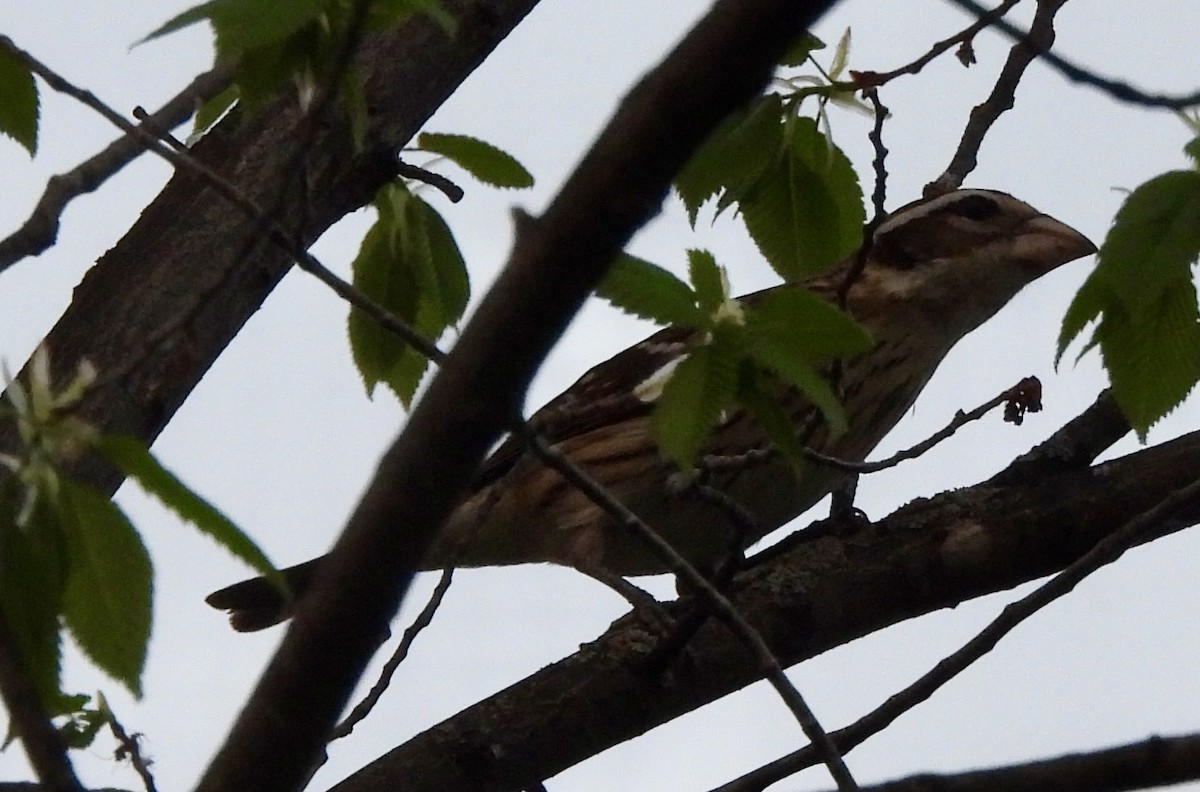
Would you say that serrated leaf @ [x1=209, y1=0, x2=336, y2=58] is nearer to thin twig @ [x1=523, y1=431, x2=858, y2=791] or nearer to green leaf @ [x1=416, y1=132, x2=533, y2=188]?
thin twig @ [x1=523, y1=431, x2=858, y2=791]

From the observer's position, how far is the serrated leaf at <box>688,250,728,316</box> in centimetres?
262

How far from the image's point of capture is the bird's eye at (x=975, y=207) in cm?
636

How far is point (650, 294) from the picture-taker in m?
2.55

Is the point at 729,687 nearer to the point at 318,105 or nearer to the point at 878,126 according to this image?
the point at 878,126

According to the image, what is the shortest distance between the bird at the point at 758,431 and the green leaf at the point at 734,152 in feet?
6.19

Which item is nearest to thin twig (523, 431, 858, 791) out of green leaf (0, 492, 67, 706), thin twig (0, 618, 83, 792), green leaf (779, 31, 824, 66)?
green leaf (0, 492, 67, 706)

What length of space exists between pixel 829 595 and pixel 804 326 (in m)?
1.64

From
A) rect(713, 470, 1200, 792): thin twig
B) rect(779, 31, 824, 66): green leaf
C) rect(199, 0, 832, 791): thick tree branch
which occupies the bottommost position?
rect(713, 470, 1200, 792): thin twig

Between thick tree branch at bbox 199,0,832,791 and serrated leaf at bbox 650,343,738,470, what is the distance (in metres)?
0.67

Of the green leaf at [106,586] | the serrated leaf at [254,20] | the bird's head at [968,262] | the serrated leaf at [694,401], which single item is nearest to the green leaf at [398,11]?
the serrated leaf at [254,20]

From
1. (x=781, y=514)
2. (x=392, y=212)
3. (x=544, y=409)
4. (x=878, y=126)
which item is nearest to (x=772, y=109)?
(x=878, y=126)

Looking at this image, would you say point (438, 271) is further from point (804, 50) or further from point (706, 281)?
point (706, 281)

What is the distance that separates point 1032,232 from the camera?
6.20 metres

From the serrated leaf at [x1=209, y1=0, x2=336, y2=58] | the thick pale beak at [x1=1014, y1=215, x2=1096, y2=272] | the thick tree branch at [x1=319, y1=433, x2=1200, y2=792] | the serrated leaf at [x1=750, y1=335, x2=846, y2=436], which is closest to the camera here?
the serrated leaf at [x1=209, y1=0, x2=336, y2=58]
